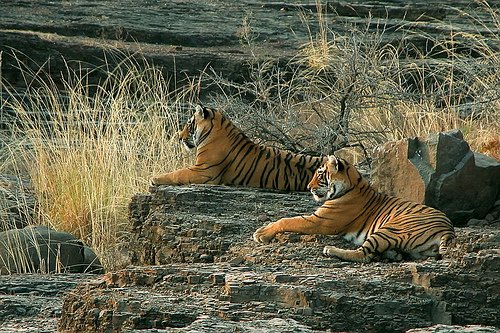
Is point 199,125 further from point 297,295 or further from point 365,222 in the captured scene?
point 297,295

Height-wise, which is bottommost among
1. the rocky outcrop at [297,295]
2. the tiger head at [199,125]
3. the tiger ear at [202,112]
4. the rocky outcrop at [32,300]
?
the rocky outcrop at [32,300]

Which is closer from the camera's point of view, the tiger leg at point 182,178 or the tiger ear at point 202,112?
the tiger leg at point 182,178

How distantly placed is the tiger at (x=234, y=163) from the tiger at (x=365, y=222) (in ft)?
4.16

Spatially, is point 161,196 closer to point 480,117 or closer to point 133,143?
point 133,143

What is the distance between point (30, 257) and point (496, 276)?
4.67m

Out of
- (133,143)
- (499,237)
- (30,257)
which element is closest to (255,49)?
(133,143)

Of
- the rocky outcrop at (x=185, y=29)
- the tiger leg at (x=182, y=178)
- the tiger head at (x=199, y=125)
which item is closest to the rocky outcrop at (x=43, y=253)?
the tiger leg at (x=182, y=178)

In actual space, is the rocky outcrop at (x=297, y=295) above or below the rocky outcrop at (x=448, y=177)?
below

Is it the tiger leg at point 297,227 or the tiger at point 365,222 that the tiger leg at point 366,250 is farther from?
the tiger leg at point 297,227

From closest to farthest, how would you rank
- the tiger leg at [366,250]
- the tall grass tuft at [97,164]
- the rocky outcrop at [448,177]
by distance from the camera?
the tiger leg at [366,250], the rocky outcrop at [448,177], the tall grass tuft at [97,164]

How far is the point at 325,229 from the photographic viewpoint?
8336 millimetres

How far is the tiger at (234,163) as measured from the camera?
33.7ft

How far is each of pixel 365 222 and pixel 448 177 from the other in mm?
999

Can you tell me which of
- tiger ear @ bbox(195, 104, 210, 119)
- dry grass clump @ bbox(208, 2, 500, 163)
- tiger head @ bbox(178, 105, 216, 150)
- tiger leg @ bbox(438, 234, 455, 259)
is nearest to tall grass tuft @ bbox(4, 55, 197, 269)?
dry grass clump @ bbox(208, 2, 500, 163)
